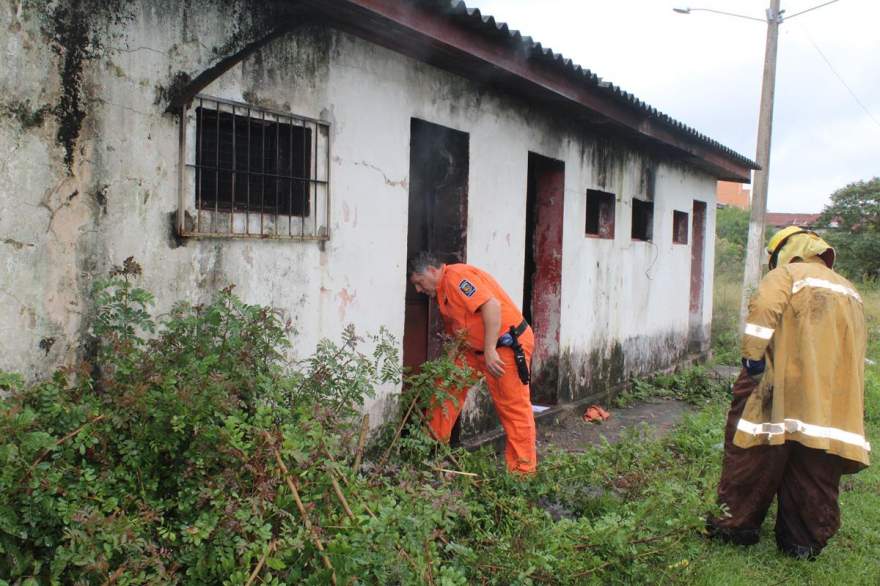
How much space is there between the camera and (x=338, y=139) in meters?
5.13

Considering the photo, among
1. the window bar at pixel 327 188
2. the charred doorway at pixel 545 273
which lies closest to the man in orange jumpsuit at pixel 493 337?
the window bar at pixel 327 188

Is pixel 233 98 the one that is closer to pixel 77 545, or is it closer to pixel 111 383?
pixel 111 383

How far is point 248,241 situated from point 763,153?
11642 millimetres

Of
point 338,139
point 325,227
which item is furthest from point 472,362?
point 338,139

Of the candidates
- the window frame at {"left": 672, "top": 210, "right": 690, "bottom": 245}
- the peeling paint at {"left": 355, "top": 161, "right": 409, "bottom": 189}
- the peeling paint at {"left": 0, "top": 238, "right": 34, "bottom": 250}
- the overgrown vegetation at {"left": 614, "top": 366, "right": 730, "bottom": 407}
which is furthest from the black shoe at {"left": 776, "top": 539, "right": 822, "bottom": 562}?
the window frame at {"left": 672, "top": 210, "right": 690, "bottom": 245}

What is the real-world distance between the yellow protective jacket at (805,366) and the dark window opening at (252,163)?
2802 millimetres

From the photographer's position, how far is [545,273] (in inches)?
324

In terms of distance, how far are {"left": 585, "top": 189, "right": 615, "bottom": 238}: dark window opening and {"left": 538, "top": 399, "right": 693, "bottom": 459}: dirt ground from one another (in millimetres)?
2045

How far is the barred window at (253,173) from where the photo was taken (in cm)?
423

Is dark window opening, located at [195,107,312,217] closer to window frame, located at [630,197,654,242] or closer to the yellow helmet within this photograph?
the yellow helmet

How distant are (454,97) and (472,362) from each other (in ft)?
6.97

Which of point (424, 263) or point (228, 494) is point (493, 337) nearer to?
point (424, 263)

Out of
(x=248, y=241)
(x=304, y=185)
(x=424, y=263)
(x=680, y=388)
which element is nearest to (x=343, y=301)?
(x=424, y=263)

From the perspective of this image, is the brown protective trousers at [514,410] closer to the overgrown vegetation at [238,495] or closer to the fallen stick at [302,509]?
the overgrown vegetation at [238,495]
